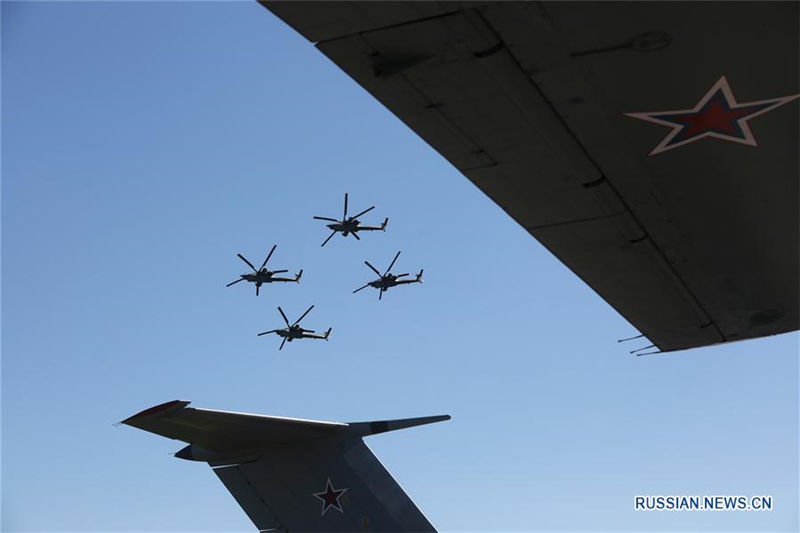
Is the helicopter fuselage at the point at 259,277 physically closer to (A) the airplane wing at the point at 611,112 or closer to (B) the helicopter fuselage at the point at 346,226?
(B) the helicopter fuselage at the point at 346,226

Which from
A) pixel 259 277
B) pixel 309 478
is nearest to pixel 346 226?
pixel 259 277

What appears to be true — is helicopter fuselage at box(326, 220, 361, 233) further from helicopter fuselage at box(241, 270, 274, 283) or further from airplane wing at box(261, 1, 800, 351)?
airplane wing at box(261, 1, 800, 351)

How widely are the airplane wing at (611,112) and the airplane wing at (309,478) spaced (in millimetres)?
5259

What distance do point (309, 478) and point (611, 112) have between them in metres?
7.92

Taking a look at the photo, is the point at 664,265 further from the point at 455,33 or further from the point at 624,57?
the point at 455,33

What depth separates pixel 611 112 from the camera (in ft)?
18.2

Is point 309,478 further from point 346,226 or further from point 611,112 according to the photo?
point 346,226

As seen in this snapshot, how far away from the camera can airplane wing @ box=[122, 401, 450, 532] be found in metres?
11.8

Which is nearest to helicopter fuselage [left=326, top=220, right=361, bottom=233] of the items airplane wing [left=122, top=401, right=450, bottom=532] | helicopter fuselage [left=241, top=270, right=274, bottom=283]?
helicopter fuselage [left=241, top=270, right=274, bottom=283]

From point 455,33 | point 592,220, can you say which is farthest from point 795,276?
point 455,33

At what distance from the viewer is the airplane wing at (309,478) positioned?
1178 centimetres

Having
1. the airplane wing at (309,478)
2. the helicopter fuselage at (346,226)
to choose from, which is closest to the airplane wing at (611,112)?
the airplane wing at (309,478)

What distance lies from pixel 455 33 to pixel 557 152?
1614 mm

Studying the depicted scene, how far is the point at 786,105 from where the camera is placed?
5.49 meters
